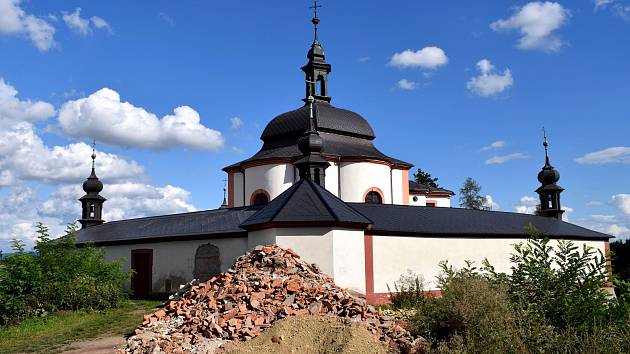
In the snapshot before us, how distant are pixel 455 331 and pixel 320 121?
1946 centimetres

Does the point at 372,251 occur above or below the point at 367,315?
above

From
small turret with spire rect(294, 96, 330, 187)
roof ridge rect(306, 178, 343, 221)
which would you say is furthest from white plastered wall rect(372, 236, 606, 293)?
small turret with spire rect(294, 96, 330, 187)

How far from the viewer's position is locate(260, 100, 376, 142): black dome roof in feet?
91.6

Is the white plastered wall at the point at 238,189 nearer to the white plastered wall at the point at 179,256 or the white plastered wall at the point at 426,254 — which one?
the white plastered wall at the point at 179,256

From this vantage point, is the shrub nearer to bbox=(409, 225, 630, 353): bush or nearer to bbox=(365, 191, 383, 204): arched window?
bbox=(409, 225, 630, 353): bush

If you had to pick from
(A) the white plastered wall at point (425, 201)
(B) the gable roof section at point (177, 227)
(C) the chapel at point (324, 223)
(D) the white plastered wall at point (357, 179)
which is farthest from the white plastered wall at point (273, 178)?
(A) the white plastered wall at point (425, 201)

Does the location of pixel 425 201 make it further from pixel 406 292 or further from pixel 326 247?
pixel 326 247

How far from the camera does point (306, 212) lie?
1647 cm

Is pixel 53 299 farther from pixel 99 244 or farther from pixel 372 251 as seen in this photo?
pixel 372 251

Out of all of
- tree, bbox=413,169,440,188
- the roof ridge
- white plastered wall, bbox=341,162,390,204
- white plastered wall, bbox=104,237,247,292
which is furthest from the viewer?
tree, bbox=413,169,440,188

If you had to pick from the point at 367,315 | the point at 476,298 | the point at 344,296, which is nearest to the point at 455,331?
the point at 476,298

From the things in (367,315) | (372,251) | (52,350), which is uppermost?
(372,251)

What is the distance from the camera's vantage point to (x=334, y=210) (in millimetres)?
16641

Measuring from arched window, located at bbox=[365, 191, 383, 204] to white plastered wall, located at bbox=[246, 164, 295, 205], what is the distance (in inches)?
148
